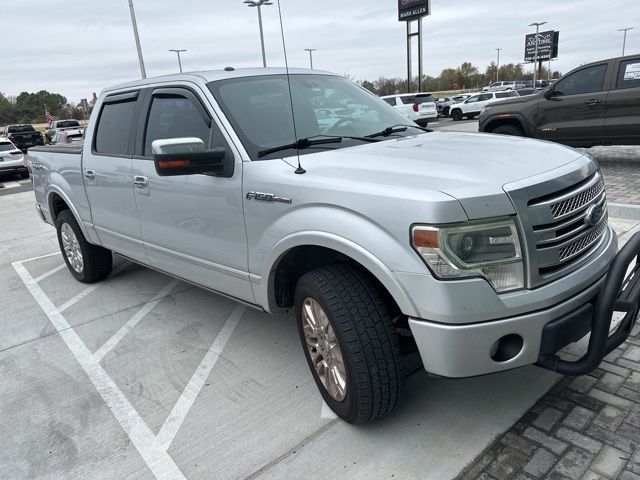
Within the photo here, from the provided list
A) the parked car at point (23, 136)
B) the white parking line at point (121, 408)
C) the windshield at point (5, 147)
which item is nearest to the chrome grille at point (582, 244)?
the white parking line at point (121, 408)

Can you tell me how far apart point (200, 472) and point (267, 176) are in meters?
1.54

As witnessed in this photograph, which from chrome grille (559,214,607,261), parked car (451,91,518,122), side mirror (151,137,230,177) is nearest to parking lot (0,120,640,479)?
chrome grille (559,214,607,261)

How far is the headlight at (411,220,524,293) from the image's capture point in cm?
208

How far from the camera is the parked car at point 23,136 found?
31375 mm

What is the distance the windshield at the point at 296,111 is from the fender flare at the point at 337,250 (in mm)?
567

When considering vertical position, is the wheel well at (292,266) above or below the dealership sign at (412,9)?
below

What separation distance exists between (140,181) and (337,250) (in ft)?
6.63

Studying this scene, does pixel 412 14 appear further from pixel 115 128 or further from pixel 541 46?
pixel 115 128

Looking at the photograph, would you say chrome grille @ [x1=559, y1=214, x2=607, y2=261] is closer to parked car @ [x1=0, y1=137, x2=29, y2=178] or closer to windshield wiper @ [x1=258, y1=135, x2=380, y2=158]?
windshield wiper @ [x1=258, y1=135, x2=380, y2=158]

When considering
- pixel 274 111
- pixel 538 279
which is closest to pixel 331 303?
pixel 538 279

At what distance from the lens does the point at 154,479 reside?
2488mm

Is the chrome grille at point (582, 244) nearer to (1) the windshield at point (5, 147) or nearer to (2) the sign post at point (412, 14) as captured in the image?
(1) the windshield at point (5, 147)

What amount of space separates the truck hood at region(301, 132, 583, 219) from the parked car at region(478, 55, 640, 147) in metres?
7.06

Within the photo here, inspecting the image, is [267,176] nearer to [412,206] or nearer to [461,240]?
[412,206]
